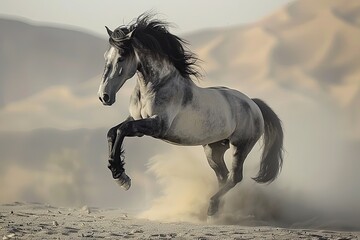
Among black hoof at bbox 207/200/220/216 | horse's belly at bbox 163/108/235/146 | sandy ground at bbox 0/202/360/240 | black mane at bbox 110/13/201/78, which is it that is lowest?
sandy ground at bbox 0/202/360/240

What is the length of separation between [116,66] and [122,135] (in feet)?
1.91

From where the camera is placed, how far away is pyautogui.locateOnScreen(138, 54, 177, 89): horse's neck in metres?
5.46

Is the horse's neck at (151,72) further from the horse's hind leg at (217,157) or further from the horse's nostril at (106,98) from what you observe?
the horse's hind leg at (217,157)

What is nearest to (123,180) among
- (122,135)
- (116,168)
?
(116,168)

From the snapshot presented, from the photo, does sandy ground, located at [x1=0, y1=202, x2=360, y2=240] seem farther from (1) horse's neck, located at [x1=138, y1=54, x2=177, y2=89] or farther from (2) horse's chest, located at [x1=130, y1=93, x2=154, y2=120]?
(1) horse's neck, located at [x1=138, y1=54, x2=177, y2=89]

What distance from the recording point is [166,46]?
18.6ft

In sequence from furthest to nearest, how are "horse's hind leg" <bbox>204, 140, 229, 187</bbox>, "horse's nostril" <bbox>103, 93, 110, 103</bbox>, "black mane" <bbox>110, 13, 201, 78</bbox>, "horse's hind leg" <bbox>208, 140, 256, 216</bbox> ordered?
1. "horse's hind leg" <bbox>204, 140, 229, 187</bbox>
2. "horse's hind leg" <bbox>208, 140, 256, 216</bbox>
3. "black mane" <bbox>110, 13, 201, 78</bbox>
4. "horse's nostril" <bbox>103, 93, 110, 103</bbox>

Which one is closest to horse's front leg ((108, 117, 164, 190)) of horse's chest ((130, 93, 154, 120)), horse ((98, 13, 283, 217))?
horse ((98, 13, 283, 217))

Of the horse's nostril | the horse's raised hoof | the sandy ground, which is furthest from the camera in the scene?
the horse's raised hoof

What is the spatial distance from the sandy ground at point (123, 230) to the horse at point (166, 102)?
0.43 metres

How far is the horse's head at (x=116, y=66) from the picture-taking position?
5156 mm

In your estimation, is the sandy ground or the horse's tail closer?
the sandy ground

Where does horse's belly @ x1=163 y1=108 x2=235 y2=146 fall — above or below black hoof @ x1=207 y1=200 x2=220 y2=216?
above

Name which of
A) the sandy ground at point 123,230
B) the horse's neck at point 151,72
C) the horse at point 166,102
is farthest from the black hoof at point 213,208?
the horse's neck at point 151,72
